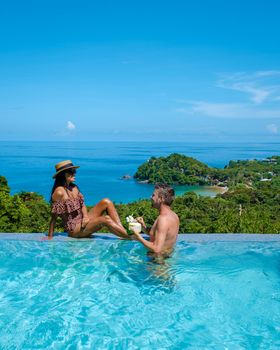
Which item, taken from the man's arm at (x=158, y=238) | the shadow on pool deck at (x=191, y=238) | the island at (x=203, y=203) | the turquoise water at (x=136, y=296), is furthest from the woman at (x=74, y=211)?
the island at (x=203, y=203)

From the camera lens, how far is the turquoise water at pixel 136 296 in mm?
3484

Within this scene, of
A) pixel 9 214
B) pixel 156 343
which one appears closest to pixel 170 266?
pixel 156 343

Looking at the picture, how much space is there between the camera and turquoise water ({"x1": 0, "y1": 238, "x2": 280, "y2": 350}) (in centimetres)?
348

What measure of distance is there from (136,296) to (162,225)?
2.82 feet

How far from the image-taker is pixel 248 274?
4965 mm

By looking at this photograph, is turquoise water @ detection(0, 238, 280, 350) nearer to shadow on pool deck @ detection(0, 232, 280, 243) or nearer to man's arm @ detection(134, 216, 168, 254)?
shadow on pool deck @ detection(0, 232, 280, 243)

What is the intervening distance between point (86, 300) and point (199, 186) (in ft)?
281


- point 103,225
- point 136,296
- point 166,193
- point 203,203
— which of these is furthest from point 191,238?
point 203,203

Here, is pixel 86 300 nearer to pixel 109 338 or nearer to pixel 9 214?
pixel 109 338

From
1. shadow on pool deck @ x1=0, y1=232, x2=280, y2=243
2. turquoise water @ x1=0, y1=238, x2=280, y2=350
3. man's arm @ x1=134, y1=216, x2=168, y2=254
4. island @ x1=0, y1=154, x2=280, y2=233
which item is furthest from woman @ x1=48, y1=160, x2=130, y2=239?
island @ x1=0, y1=154, x2=280, y2=233

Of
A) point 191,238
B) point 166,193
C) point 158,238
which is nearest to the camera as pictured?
point 158,238

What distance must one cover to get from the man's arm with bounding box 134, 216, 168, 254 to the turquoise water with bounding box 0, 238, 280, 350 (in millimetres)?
522

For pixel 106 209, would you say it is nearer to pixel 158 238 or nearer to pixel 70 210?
pixel 70 210

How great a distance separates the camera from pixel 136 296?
14.0ft
